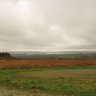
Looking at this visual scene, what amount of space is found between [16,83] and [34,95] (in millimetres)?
8674

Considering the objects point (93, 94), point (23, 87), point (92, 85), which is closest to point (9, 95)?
point (23, 87)

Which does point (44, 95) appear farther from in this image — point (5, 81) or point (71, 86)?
point (5, 81)

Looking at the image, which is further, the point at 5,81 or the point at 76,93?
the point at 5,81

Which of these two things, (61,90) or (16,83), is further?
(16,83)

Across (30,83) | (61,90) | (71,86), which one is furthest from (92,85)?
(30,83)

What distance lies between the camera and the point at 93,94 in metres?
24.1

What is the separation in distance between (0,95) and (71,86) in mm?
8145

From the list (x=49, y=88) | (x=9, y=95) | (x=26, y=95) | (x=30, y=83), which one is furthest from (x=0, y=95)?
(x=30, y=83)

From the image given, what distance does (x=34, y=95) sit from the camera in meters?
23.3

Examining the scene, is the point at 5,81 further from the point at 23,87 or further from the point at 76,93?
the point at 76,93

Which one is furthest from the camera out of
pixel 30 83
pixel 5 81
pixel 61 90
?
pixel 5 81

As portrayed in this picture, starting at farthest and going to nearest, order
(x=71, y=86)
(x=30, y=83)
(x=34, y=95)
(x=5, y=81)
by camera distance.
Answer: (x=5, y=81), (x=30, y=83), (x=71, y=86), (x=34, y=95)

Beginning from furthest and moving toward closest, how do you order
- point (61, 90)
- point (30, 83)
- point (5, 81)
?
point (5, 81), point (30, 83), point (61, 90)

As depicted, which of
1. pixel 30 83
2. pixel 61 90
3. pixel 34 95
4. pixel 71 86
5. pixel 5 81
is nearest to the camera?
pixel 34 95
